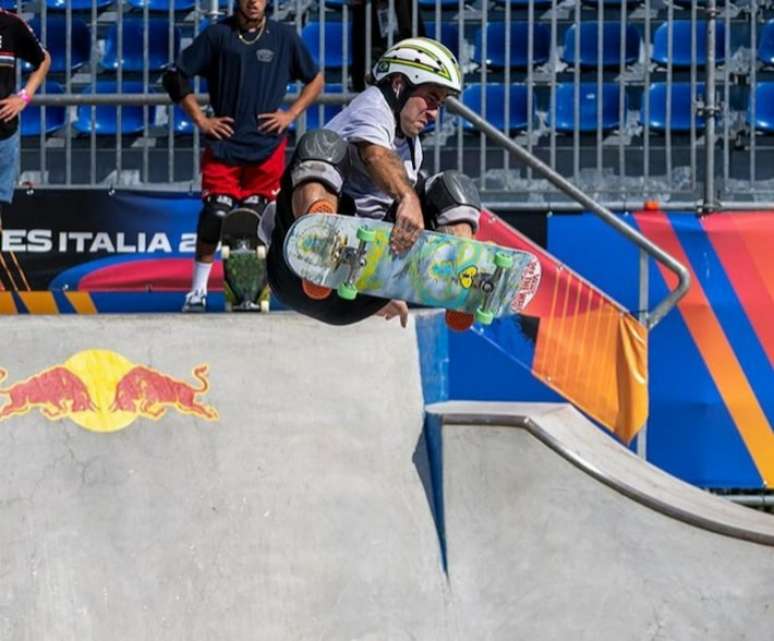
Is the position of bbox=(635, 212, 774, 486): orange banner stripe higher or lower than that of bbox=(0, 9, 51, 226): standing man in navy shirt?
lower

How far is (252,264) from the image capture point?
26.0ft

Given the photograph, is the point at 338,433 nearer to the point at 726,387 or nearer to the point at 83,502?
the point at 83,502

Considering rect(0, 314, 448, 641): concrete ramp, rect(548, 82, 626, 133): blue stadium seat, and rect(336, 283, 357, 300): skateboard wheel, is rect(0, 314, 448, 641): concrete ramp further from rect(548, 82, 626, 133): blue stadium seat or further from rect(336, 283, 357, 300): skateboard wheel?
rect(548, 82, 626, 133): blue stadium seat

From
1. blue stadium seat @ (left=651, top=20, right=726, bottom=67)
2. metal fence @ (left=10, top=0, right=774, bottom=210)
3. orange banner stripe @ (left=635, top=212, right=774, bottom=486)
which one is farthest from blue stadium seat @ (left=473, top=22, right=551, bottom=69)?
orange banner stripe @ (left=635, top=212, right=774, bottom=486)

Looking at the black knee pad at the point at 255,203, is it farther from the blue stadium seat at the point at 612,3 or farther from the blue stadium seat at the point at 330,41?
the blue stadium seat at the point at 612,3

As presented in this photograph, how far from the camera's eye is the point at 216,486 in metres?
6.75

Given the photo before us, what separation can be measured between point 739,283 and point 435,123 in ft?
6.70

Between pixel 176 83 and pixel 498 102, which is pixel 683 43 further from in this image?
pixel 176 83

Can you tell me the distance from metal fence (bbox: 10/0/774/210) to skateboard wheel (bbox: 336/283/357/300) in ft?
10.1

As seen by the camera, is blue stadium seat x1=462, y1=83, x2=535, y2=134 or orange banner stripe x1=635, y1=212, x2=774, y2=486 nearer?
orange banner stripe x1=635, y1=212, x2=774, y2=486

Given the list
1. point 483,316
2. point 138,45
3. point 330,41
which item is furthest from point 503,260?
point 138,45

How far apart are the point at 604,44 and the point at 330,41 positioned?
177 cm

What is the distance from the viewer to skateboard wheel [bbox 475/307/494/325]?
638 cm

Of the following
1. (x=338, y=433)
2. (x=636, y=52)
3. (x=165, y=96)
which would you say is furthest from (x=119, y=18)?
(x=338, y=433)
